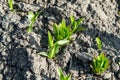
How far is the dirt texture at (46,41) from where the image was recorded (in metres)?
3.08

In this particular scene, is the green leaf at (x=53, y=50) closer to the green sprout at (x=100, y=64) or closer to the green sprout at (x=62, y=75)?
the green sprout at (x=62, y=75)

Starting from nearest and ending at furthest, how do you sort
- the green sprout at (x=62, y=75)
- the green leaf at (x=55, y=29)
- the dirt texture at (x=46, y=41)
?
the green sprout at (x=62, y=75)
the dirt texture at (x=46, y=41)
the green leaf at (x=55, y=29)

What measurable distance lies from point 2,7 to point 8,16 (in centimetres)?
18

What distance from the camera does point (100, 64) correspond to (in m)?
3.10

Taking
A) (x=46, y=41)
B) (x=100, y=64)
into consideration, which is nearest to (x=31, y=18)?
(x=46, y=41)

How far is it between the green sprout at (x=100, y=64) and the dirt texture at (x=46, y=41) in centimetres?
6

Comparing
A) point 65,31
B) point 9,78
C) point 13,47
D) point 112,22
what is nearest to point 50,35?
point 65,31

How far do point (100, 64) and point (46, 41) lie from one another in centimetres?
66

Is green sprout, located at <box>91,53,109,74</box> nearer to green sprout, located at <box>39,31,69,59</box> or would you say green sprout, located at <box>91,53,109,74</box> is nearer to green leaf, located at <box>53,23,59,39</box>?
green sprout, located at <box>39,31,69,59</box>

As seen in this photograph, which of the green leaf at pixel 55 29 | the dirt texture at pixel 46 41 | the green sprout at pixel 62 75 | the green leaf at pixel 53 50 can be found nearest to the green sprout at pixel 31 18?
the dirt texture at pixel 46 41

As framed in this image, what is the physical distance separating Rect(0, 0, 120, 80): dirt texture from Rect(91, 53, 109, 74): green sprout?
0.06 meters

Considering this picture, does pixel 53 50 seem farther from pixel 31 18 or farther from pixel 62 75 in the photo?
pixel 31 18

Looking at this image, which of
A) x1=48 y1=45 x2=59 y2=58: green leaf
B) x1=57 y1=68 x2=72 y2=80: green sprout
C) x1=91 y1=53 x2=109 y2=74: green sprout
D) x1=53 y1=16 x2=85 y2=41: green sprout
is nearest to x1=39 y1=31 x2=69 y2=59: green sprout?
x1=48 y1=45 x2=59 y2=58: green leaf

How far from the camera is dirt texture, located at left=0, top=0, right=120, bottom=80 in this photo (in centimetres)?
308
